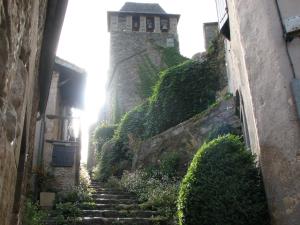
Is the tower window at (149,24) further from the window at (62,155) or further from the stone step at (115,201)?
the stone step at (115,201)

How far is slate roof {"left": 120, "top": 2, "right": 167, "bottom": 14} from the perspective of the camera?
31406mm

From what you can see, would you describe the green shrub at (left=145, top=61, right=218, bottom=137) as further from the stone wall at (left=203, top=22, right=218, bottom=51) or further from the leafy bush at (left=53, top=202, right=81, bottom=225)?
the leafy bush at (left=53, top=202, right=81, bottom=225)

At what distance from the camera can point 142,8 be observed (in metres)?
32.2

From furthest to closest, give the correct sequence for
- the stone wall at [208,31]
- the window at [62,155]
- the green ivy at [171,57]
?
the green ivy at [171,57], the stone wall at [208,31], the window at [62,155]

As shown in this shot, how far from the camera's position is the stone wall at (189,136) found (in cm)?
1138

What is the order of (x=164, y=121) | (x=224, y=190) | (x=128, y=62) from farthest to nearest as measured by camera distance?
(x=128, y=62), (x=164, y=121), (x=224, y=190)

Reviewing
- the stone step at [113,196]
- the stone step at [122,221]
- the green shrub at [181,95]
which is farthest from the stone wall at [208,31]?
the stone step at [122,221]

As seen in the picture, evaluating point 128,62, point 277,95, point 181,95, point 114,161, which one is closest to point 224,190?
point 277,95

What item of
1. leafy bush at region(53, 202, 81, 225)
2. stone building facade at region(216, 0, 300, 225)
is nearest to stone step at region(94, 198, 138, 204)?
leafy bush at region(53, 202, 81, 225)

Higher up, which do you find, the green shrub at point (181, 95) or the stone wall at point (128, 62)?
the stone wall at point (128, 62)

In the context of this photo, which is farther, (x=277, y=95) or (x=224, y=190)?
(x=224, y=190)

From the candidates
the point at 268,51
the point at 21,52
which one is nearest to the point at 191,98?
the point at 268,51

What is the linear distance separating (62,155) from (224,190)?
6428 millimetres

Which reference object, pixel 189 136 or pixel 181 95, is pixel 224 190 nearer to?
pixel 189 136
